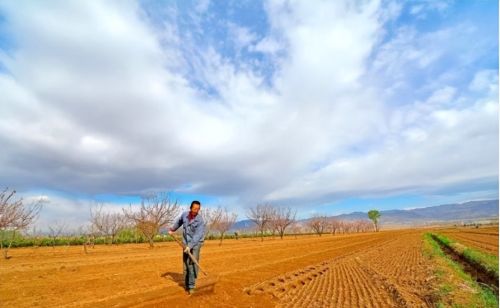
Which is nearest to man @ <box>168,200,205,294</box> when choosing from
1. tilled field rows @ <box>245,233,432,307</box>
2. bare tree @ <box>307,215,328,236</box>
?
tilled field rows @ <box>245,233,432,307</box>

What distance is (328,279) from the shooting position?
12.2 metres

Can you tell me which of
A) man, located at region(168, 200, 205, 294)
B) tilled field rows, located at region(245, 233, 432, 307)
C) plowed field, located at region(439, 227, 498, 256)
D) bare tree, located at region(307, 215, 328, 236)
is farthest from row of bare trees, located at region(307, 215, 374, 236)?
man, located at region(168, 200, 205, 294)

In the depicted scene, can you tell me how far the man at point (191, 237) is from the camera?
832cm

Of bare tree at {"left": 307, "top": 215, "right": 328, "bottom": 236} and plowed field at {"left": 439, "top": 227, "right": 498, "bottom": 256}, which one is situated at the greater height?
bare tree at {"left": 307, "top": 215, "right": 328, "bottom": 236}

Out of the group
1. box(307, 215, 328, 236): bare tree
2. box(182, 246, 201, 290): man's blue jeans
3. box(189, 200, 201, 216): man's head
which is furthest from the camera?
box(307, 215, 328, 236): bare tree

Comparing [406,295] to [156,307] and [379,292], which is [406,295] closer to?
[379,292]

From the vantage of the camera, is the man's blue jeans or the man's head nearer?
the man's blue jeans

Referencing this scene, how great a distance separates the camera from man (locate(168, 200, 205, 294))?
8.32m

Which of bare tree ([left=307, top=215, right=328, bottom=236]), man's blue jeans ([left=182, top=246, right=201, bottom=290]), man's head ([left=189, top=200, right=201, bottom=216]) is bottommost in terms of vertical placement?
man's blue jeans ([left=182, top=246, right=201, bottom=290])

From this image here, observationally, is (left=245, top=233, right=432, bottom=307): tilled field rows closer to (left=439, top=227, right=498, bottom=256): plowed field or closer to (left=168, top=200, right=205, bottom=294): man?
(left=168, top=200, right=205, bottom=294): man

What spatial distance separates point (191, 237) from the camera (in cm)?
861

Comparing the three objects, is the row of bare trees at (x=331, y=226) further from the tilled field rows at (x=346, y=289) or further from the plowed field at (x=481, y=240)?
the tilled field rows at (x=346, y=289)

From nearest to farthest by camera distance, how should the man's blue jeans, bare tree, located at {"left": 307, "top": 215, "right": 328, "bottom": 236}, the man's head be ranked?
1. the man's blue jeans
2. the man's head
3. bare tree, located at {"left": 307, "top": 215, "right": 328, "bottom": 236}

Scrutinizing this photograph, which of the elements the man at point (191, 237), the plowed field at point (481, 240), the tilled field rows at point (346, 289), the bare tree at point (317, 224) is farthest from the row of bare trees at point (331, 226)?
the man at point (191, 237)
